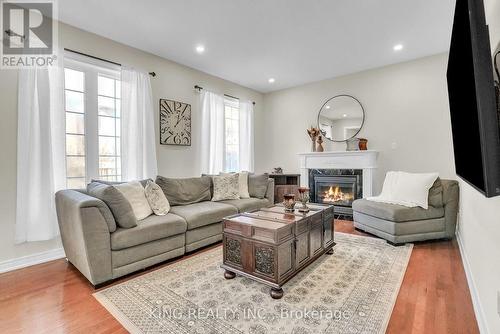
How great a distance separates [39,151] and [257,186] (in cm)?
288

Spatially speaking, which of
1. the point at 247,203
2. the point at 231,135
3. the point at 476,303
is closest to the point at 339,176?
the point at 247,203

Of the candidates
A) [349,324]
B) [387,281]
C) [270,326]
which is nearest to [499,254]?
[349,324]

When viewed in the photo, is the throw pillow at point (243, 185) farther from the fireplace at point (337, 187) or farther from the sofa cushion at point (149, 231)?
the fireplace at point (337, 187)

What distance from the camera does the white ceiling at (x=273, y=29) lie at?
8.77 feet

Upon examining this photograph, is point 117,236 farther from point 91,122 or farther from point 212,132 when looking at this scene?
point 212,132

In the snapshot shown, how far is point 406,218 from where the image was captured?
3.07m

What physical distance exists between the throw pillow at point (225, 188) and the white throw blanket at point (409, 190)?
2.06 metres

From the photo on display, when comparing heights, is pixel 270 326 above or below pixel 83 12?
below

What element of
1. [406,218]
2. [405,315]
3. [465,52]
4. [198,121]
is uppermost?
[198,121]

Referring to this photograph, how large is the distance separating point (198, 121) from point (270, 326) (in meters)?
3.57

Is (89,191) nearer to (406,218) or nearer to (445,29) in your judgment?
(406,218)

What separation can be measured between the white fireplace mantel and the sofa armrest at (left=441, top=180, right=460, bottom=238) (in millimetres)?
1212

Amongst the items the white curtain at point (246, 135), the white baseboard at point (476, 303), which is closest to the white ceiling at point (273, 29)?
the white curtain at point (246, 135)

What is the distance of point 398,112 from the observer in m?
4.29
